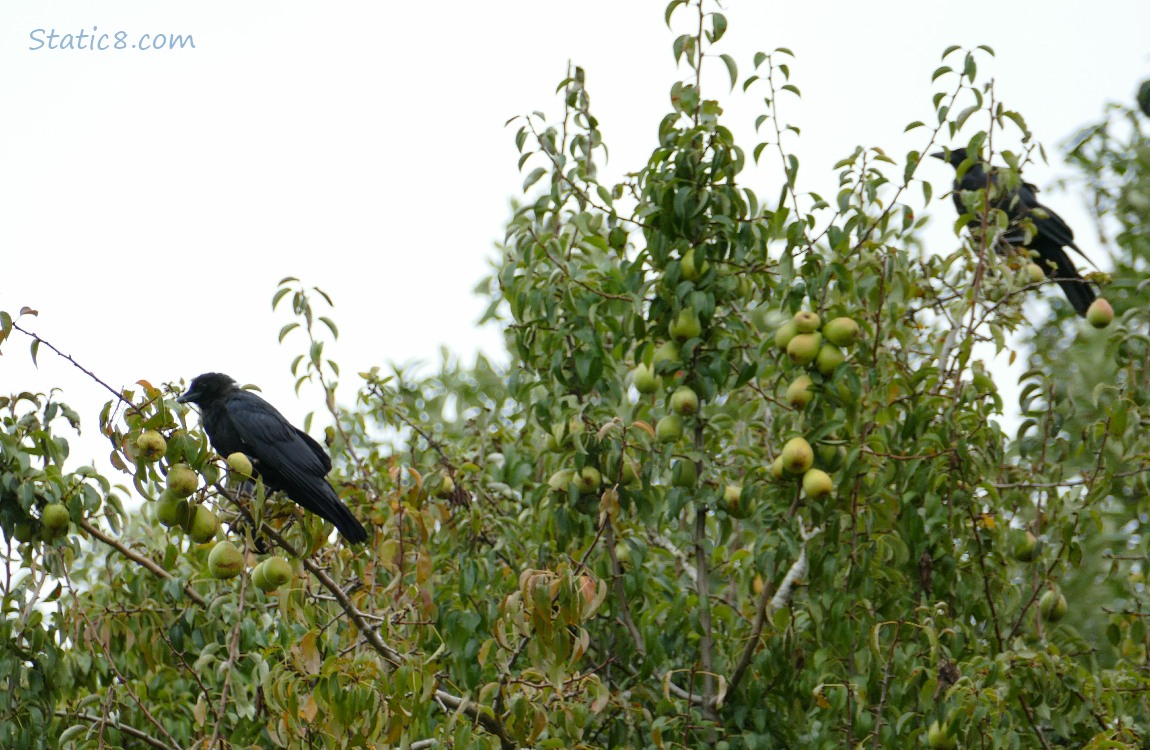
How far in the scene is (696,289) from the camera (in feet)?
14.4

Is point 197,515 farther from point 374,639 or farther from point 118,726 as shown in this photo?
point 118,726

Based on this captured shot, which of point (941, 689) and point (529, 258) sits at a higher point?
point (529, 258)

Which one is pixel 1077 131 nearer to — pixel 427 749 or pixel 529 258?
pixel 529 258

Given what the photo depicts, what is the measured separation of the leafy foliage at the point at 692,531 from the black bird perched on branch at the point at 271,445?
0.14 meters

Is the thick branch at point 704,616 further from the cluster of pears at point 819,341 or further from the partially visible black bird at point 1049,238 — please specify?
the partially visible black bird at point 1049,238

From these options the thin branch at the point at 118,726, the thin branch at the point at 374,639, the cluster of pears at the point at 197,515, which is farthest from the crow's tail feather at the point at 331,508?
the thin branch at the point at 118,726

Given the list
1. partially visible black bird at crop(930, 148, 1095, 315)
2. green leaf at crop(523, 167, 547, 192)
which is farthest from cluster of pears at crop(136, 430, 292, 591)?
partially visible black bird at crop(930, 148, 1095, 315)

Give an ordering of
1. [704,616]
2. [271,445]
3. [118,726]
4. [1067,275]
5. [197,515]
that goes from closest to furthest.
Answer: [197,515] < [118,726] < [704,616] < [271,445] < [1067,275]

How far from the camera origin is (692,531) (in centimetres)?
510

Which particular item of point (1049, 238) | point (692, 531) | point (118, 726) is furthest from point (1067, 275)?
point (118, 726)

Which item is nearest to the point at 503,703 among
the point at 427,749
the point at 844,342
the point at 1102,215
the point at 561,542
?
the point at 427,749

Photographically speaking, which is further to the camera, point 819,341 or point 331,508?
point 331,508

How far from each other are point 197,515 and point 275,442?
1.43m

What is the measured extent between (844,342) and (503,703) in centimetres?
159
